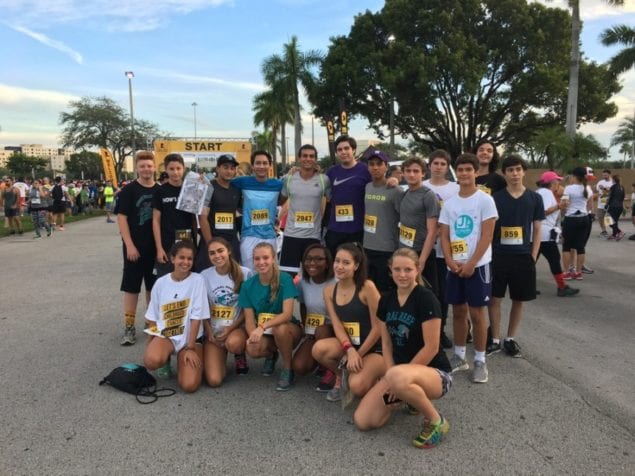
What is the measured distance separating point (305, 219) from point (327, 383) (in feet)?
5.19

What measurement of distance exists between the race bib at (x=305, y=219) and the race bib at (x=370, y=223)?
0.53 m

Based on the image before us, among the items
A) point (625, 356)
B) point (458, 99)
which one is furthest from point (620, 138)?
point (625, 356)

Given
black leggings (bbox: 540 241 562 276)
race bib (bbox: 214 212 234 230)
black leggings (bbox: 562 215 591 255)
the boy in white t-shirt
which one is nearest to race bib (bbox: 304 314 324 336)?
the boy in white t-shirt

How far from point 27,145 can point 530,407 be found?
183258 mm

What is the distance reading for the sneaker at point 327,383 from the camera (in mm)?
3660

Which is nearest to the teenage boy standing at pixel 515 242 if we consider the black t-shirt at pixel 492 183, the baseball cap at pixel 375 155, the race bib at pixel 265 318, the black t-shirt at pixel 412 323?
the black t-shirt at pixel 492 183

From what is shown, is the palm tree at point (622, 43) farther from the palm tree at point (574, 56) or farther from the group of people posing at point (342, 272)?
the group of people posing at point (342, 272)

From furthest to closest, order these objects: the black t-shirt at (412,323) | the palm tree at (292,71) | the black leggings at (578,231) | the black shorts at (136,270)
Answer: the palm tree at (292,71) → the black leggings at (578,231) → the black shorts at (136,270) → the black t-shirt at (412,323)

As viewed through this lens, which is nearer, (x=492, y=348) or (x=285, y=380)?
(x=285, y=380)

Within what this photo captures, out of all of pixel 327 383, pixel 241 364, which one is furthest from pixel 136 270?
pixel 327 383

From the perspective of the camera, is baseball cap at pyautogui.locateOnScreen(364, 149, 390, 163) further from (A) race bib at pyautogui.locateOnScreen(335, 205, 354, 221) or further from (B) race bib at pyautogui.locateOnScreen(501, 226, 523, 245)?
(B) race bib at pyautogui.locateOnScreen(501, 226, 523, 245)

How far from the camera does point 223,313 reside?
4004 mm

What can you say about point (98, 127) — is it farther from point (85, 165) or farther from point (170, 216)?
point (170, 216)

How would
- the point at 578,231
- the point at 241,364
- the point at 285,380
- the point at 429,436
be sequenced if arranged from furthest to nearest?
the point at 578,231 → the point at 241,364 → the point at 285,380 → the point at 429,436
